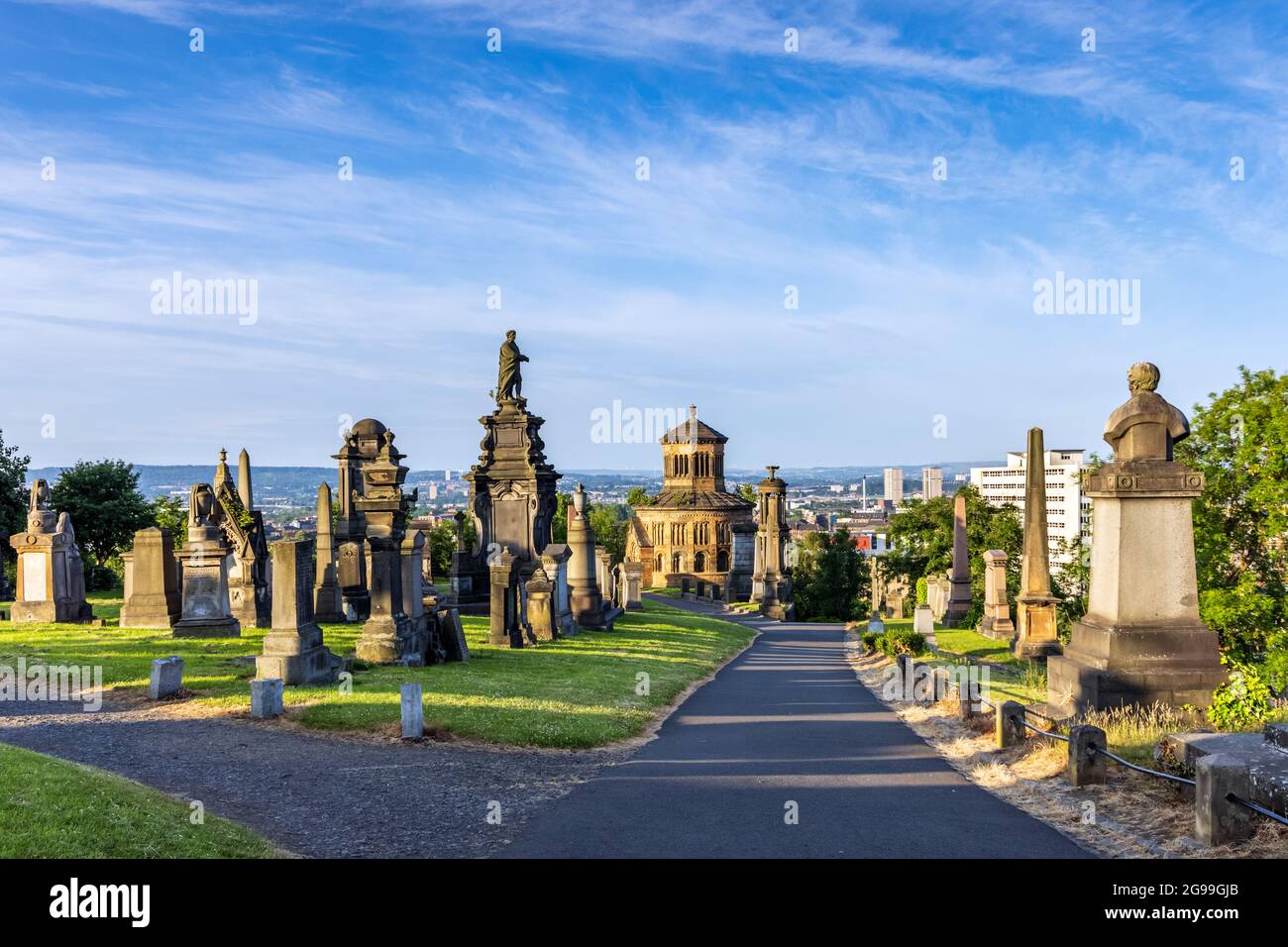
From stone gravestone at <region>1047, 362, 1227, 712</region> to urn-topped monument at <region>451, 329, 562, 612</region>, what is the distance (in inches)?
832

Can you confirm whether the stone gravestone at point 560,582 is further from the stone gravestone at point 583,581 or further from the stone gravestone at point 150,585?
the stone gravestone at point 150,585

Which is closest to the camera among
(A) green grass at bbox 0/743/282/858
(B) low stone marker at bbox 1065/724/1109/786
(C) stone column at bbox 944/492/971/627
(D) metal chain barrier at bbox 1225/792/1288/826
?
(D) metal chain barrier at bbox 1225/792/1288/826

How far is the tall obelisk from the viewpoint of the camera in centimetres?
2405

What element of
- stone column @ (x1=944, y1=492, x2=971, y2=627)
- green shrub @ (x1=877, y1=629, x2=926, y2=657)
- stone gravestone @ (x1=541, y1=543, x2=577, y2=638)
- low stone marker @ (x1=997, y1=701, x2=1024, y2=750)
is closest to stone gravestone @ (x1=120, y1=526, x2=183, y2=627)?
stone gravestone @ (x1=541, y1=543, x2=577, y2=638)

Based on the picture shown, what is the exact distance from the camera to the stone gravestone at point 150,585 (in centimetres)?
2109

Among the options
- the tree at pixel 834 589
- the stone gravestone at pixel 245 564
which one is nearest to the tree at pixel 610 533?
the tree at pixel 834 589

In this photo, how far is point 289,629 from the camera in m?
14.9

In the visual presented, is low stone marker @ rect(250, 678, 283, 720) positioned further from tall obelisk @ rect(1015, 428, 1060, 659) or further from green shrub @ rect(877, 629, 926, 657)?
tall obelisk @ rect(1015, 428, 1060, 659)

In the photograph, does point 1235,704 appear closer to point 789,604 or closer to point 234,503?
point 234,503

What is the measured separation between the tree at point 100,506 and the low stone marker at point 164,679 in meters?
30.8

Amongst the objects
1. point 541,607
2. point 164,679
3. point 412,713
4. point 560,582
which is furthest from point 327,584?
point 412,713

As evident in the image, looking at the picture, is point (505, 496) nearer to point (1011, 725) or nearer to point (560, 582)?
point (560, 582)

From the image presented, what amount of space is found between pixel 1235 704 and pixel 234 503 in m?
25.5
